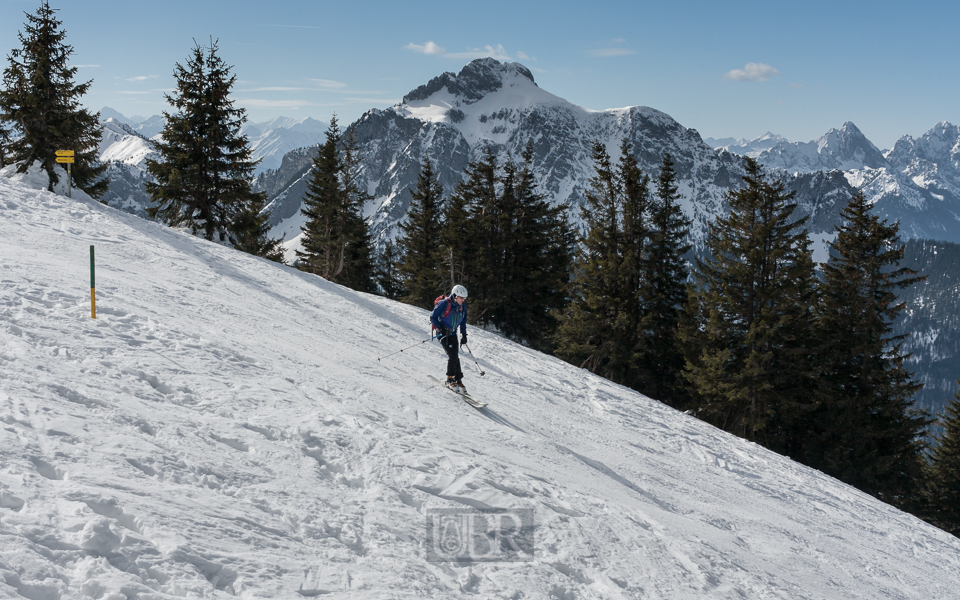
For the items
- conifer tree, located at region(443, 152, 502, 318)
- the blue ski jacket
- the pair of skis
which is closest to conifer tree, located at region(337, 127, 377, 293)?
conifer tree, located at region(443, 152, 502, 318)

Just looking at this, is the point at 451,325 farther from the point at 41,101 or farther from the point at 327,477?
the point at 41,101

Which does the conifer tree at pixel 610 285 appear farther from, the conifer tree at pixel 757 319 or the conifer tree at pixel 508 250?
the conifer tree at pixel 757 319

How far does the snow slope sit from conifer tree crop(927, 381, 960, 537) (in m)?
23.6

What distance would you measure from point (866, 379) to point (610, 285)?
12.5m

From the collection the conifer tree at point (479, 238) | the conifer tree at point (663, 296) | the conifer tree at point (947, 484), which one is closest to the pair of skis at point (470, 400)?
the conifer tree at point (663, 296)

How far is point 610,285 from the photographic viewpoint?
90.8ft

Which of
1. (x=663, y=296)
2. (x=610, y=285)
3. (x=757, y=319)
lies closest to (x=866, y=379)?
(x=757, y=319)

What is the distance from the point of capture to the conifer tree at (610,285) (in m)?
26.9

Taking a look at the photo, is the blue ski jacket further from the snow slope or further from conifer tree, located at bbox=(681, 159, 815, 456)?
conifer tree, located at bbox=(681, 159, 815, 456)

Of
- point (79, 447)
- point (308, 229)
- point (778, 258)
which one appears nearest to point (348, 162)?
point (308, 229)

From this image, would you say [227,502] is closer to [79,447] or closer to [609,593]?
[79,447]

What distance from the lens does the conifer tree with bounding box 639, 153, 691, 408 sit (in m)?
27.4

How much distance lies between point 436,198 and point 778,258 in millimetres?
23820

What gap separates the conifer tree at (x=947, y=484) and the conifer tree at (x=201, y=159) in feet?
132
